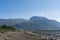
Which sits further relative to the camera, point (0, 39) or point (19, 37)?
point (19, 37)

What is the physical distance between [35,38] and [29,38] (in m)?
1.29

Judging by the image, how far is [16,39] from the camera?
2909cm

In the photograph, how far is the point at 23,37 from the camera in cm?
3053

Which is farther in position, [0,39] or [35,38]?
[35,38]

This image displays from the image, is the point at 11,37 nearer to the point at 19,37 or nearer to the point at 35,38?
the point at 19,37

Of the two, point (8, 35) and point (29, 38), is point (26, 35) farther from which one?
point (8, 35)

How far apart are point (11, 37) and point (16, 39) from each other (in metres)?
1.03

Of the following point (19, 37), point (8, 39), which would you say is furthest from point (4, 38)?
point (19, 37)

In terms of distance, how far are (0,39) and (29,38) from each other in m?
5.14

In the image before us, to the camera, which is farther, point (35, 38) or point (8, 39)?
point (35, 38)

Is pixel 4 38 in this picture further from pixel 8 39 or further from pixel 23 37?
pixel 23 37

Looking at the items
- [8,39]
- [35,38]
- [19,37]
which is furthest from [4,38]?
[35,38]

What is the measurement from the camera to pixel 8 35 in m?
30.5

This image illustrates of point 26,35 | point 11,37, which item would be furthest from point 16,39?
point 26,35
